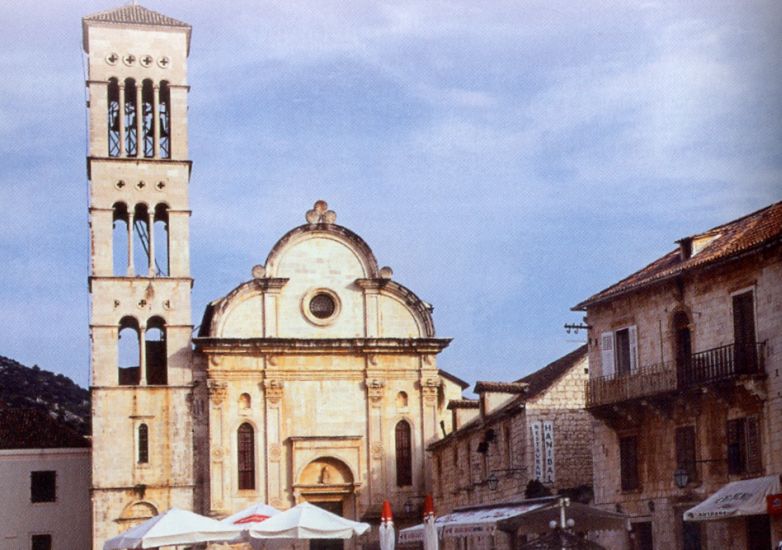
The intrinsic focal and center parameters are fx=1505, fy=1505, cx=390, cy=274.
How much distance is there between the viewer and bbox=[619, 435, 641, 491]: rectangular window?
3400cm

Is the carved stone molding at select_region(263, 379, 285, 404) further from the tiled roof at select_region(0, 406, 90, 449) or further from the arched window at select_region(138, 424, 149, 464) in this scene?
the tiled roof at select_region(0, 406, 90, 449)

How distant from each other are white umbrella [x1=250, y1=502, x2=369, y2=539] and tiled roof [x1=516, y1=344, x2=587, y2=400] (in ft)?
34.0

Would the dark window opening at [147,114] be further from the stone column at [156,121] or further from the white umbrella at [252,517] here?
the white umbrella at [252,517]

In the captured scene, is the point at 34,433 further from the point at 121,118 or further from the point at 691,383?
the point at 691,383

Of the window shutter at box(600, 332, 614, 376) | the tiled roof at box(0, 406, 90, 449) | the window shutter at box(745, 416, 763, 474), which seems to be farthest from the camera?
the tiled roof at box(0, 406, 90, 449)

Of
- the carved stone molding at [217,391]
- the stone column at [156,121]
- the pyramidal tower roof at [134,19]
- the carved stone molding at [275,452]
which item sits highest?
the pyramidal tower roof at [134,19]

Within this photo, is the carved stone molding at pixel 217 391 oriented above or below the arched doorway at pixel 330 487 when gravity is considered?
above

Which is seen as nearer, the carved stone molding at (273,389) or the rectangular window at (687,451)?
the rectangular window at (687,451)

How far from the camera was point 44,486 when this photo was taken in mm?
50906

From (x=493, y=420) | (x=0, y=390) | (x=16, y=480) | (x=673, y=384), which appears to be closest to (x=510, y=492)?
(x=493, y=420)

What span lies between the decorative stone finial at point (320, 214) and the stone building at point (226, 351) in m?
0.04

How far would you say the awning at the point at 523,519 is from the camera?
2594 centimetres

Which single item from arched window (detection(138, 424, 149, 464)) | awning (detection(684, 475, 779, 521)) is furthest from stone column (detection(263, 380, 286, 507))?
awning (detection(684, 475, 779, 521))

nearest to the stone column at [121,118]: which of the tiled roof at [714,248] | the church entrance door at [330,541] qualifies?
the church entrance door at [330,541]
